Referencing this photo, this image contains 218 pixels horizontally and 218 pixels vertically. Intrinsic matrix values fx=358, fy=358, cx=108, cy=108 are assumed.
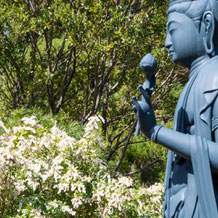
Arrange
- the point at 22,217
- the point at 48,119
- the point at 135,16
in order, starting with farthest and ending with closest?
the point at 135,16 < the point at 48,119 < the point at 22,217

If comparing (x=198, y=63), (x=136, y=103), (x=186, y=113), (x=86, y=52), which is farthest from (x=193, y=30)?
(x=86, y=52)

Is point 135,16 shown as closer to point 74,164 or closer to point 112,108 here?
point 112,108

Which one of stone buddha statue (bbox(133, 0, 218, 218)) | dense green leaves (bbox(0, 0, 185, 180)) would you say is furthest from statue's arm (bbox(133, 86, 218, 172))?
dense green leaves (bbox(0, 0, 185, 180))

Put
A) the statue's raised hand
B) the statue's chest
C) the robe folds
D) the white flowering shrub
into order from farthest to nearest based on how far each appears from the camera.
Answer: the white flowering shrub, the statue's chest, the statue's raised hand, the robe folds

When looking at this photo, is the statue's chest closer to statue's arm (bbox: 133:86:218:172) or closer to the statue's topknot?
statue's arm (bbox: 133:86:218:172)

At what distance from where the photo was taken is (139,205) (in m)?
5.23

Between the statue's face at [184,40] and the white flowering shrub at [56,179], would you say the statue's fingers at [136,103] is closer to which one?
the statue's face at [184,40]

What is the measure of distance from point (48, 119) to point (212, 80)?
462 centimetres

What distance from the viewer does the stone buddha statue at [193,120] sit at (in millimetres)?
1907

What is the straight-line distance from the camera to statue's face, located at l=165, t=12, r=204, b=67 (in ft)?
7.29

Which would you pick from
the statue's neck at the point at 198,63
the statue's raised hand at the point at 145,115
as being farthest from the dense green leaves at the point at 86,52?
the statue's raised hand at the point at 145,115

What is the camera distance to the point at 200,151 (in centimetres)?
190

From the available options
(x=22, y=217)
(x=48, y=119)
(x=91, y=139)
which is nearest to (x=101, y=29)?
(x=48, y=119)

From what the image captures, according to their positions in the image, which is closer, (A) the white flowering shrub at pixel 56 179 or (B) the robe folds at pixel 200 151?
(B) the robe folds at pixel 200 151
